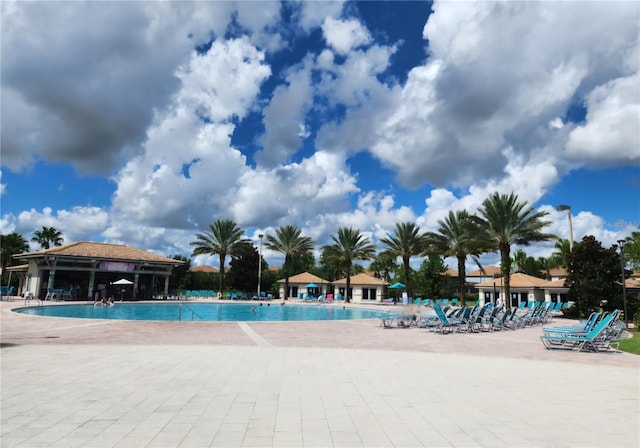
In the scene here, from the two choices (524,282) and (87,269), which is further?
(524,282)

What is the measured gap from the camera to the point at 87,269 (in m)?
34.2

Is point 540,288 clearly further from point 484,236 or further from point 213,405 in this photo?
point 213,405

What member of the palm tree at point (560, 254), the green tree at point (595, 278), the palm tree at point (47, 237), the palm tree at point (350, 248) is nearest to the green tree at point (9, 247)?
the palm tree at point (47, 237)

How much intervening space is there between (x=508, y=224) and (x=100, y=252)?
1330 inches

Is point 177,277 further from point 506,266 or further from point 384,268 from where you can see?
point 506,266

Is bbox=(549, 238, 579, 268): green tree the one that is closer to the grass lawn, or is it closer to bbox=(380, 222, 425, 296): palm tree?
bbox=(380, 222, 425, 296): palm tree

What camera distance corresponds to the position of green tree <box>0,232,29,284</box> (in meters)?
45.4

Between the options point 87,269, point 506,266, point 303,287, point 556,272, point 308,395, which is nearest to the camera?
point 308,395

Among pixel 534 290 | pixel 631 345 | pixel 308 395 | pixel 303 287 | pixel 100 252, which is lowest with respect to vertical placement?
pixel 308 395

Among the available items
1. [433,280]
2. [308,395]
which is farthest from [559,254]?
[308,395]

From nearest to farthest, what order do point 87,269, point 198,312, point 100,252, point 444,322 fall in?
point 444,322 < point 198,312 < point 87,269 < point 100,252

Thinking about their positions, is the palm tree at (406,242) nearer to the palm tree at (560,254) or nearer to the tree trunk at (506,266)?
the tree trunk at (506,266)

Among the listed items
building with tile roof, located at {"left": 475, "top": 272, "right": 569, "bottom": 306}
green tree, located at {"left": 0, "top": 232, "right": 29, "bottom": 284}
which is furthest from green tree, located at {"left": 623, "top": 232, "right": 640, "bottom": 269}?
green tree, located at {"left": 0, "top": 232, "right": 29, "bottom": 284}

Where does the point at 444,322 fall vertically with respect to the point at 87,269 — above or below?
below
